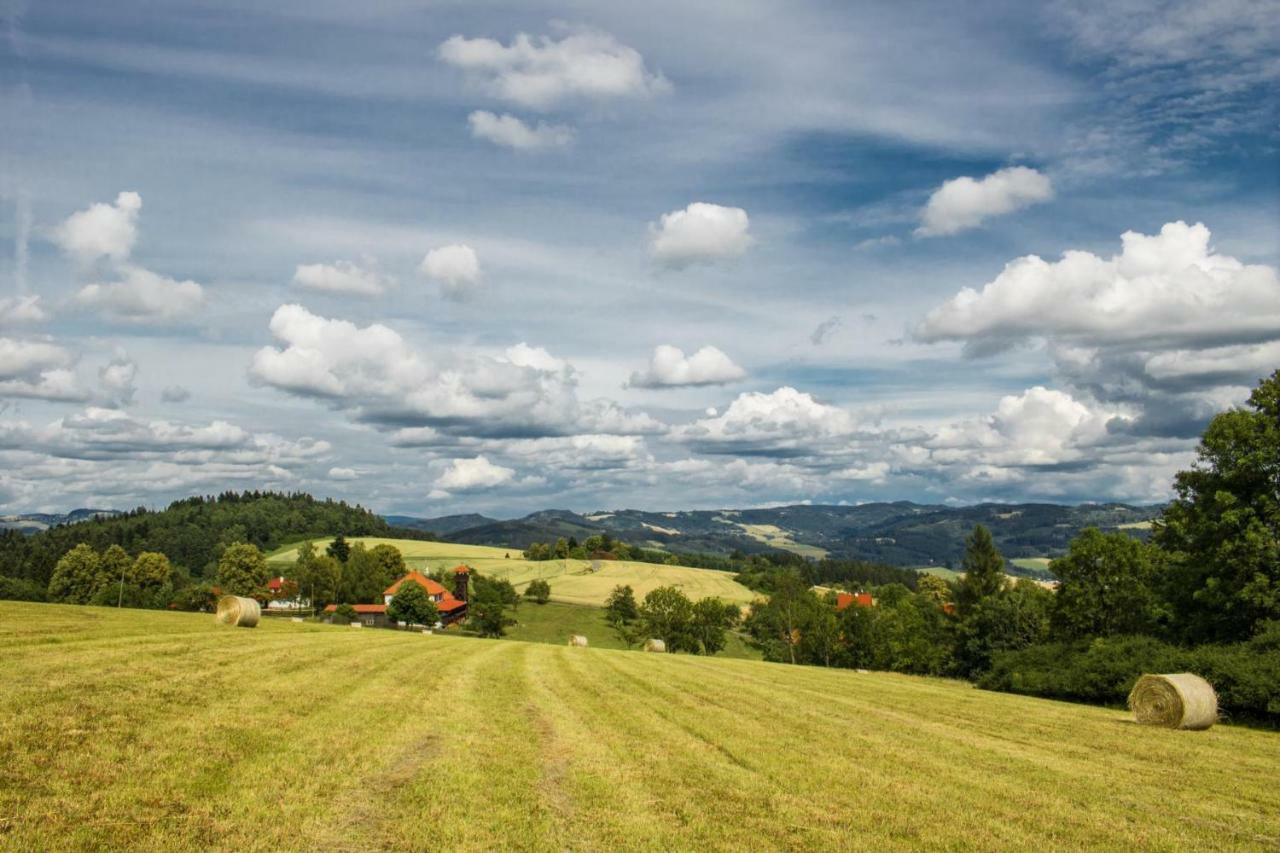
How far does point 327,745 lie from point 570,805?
215 inches

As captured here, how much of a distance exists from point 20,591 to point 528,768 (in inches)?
6068

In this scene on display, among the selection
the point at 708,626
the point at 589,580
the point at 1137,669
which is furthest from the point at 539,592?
the point at 1137,669

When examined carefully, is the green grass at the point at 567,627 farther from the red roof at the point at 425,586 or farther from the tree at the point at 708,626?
the red roof at the point at 425,586

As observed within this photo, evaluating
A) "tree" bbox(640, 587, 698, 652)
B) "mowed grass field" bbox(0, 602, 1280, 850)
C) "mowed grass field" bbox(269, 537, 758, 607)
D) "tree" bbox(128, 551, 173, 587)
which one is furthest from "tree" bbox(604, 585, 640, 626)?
"mowed grass field" bbox(0, 602, 1280, 850)

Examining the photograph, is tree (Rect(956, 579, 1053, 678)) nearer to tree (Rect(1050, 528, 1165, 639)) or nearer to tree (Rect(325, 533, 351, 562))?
tree (Rect(1050, 528, 1165, 639))

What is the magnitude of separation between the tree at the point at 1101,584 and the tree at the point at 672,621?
2391 inches

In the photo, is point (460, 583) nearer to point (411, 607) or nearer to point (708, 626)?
point (411, 607)

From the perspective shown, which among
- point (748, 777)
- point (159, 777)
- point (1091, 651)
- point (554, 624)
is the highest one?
point (159, 777)

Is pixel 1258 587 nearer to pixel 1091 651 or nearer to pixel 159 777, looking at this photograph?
pixel 1091 651

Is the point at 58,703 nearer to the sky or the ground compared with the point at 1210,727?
nearer to the sky

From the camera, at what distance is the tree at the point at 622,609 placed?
13650cm

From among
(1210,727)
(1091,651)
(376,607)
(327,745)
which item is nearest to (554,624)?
(376,607)

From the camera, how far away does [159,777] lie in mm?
11438

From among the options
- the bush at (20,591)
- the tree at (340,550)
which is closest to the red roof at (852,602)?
the tree at (340,550)
